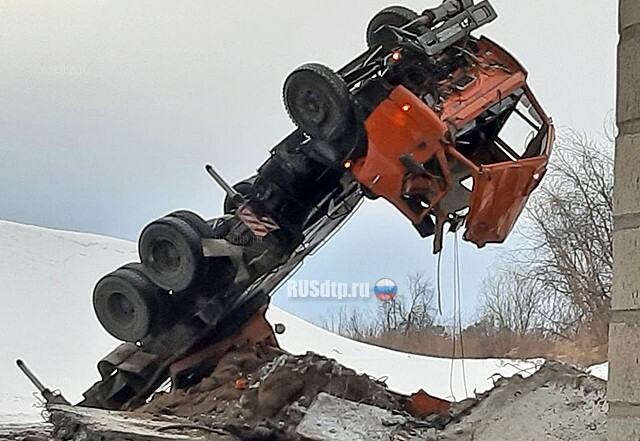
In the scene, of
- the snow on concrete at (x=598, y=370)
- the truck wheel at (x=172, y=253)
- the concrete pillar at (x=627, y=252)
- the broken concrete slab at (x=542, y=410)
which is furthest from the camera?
the truck wheel at (x=172, y=253)

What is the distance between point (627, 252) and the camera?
2.65 ft

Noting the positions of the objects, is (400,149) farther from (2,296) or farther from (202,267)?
(2,296)

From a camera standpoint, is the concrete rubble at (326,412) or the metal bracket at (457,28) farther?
the metal bracket at (457,28)

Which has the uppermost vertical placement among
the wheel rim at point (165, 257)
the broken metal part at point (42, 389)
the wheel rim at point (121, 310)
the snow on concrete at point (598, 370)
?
the wheel rim at point (165, 257)

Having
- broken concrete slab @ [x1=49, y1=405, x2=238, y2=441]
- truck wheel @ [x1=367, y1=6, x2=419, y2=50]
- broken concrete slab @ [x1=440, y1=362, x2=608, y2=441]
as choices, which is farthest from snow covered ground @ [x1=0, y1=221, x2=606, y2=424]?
truck wheel @ [x1=367, y1=6, x2=419, y2=50]

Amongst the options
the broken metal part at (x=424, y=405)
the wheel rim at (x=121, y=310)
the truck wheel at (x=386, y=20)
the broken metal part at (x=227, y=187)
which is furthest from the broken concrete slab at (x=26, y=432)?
the truck wheel at (x=386, y=20)

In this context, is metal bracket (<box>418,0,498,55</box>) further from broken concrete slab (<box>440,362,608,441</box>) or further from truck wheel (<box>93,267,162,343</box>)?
truck wheel (<box>93,267,162,343</box>)

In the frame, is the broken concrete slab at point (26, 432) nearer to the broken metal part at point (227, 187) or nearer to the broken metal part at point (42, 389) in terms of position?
the broken metal part at point (42, 389)

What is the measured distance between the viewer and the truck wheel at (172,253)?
235cm

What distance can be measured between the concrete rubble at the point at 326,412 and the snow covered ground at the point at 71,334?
0.24 metres

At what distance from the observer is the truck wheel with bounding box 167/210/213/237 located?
2396 millimetres

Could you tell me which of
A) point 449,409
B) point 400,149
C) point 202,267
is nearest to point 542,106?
point 400,149

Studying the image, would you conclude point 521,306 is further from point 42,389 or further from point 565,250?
point 42,389

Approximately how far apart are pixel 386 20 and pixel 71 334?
144cm
